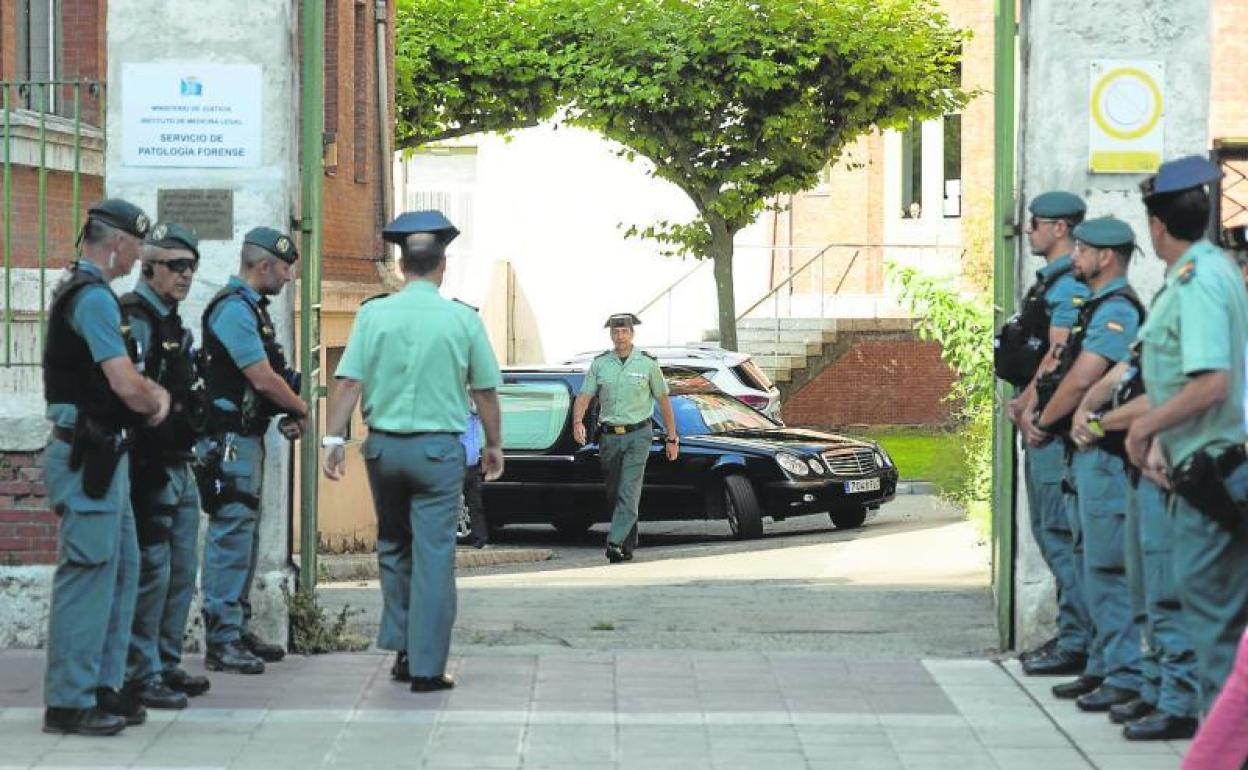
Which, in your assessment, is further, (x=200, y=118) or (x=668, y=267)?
(x=668, y=267)

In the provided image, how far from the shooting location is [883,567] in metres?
16.6

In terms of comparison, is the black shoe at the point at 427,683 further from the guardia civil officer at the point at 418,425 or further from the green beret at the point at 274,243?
the green beret at the point at 274,243

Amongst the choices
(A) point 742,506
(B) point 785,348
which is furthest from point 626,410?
(B) point 785,348

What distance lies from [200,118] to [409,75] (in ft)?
87.3

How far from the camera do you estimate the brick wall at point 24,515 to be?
1027 centimetres

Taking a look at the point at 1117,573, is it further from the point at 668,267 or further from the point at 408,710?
the point at 668,267

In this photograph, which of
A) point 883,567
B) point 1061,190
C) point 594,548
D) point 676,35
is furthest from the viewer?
point 676,35

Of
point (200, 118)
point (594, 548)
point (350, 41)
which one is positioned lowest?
point (594, 548)

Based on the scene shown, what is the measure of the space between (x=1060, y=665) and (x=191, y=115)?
439cm

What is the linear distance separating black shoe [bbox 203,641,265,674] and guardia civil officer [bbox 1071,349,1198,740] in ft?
11.5

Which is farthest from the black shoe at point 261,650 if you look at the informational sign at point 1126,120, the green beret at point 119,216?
the informational sign at point 1126,120

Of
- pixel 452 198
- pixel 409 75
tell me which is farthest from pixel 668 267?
pixel 409 75

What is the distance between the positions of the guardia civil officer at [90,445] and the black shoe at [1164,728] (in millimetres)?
3554

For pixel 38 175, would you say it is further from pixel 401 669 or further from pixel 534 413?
pixel 534 413
